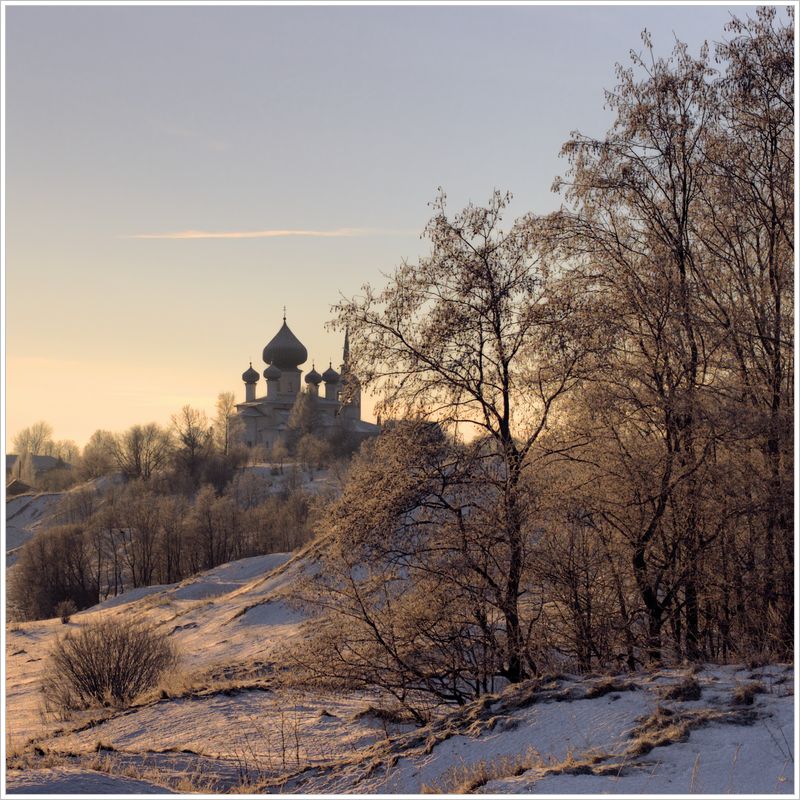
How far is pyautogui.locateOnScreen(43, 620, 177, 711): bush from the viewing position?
20266 mm

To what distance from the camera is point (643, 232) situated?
50.6 ft

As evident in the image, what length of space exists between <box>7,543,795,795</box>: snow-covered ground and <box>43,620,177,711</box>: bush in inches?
146

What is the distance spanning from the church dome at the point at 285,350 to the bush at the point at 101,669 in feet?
248

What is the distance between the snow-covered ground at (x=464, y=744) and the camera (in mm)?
7688

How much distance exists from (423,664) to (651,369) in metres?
5.34

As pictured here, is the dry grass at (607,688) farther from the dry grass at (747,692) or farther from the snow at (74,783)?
the snow at (74,783)

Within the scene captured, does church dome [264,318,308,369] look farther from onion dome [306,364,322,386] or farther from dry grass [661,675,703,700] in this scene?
dry grass [661,675,703,700]

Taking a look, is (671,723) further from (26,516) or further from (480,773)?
(26,516)

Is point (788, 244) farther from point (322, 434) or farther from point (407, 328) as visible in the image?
point (322, 434)

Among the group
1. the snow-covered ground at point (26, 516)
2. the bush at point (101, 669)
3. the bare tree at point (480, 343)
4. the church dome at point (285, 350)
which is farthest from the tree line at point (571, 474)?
the church dome at point (285, 350)

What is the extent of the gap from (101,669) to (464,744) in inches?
518

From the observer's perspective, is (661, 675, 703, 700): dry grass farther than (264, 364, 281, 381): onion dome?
No

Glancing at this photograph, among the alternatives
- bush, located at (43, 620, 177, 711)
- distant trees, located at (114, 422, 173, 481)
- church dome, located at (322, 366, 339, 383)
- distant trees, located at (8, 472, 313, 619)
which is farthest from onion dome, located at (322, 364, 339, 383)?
bush, located at (43, 620, 177, 711)

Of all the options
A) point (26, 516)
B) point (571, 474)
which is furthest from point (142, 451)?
point (571, 474)
